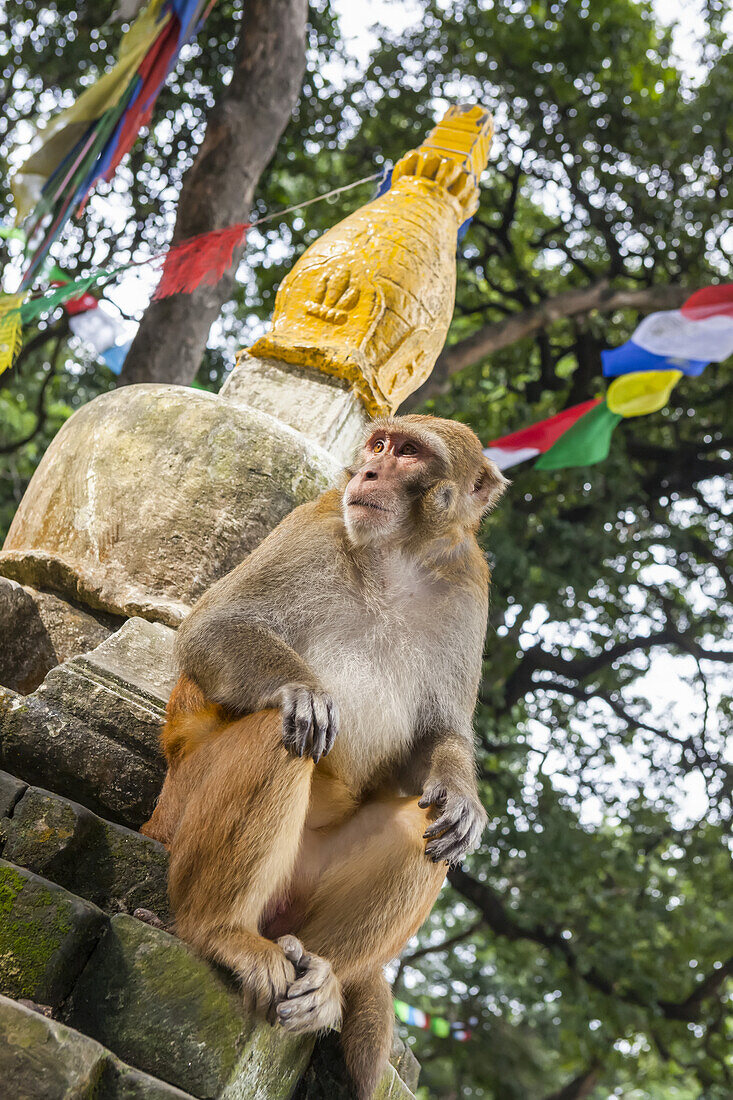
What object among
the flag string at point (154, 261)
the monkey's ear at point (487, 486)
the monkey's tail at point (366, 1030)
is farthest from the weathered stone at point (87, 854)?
the flag string at point (154, 261)

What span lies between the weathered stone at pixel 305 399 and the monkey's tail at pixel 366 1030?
2365 millimetres

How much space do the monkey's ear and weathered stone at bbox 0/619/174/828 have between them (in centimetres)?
98

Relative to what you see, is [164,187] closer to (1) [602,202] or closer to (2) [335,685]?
(1) [602,202]

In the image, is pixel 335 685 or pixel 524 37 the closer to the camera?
pixel 335 685

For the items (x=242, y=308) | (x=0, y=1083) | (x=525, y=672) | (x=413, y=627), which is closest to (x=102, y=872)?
(x=0, y=1083)

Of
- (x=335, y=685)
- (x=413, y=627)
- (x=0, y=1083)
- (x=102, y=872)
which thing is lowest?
(x=0, y=1083)

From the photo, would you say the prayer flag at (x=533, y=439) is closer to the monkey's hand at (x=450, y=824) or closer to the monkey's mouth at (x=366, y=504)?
the monkey's mouth at (x=366, y=504)

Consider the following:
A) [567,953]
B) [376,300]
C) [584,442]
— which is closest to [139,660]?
[376,300]

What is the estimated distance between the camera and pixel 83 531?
3320 millimetres

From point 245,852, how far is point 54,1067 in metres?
0.47

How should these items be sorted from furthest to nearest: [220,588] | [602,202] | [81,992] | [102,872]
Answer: [602,202], [220,588], [102,872], [81,992]

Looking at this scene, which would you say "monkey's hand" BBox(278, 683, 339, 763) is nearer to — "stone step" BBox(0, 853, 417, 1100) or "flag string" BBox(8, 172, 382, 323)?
"stone step" BBox(0, 853, 417, 1100)

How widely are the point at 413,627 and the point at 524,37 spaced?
9.92m

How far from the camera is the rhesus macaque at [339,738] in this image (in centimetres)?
185
